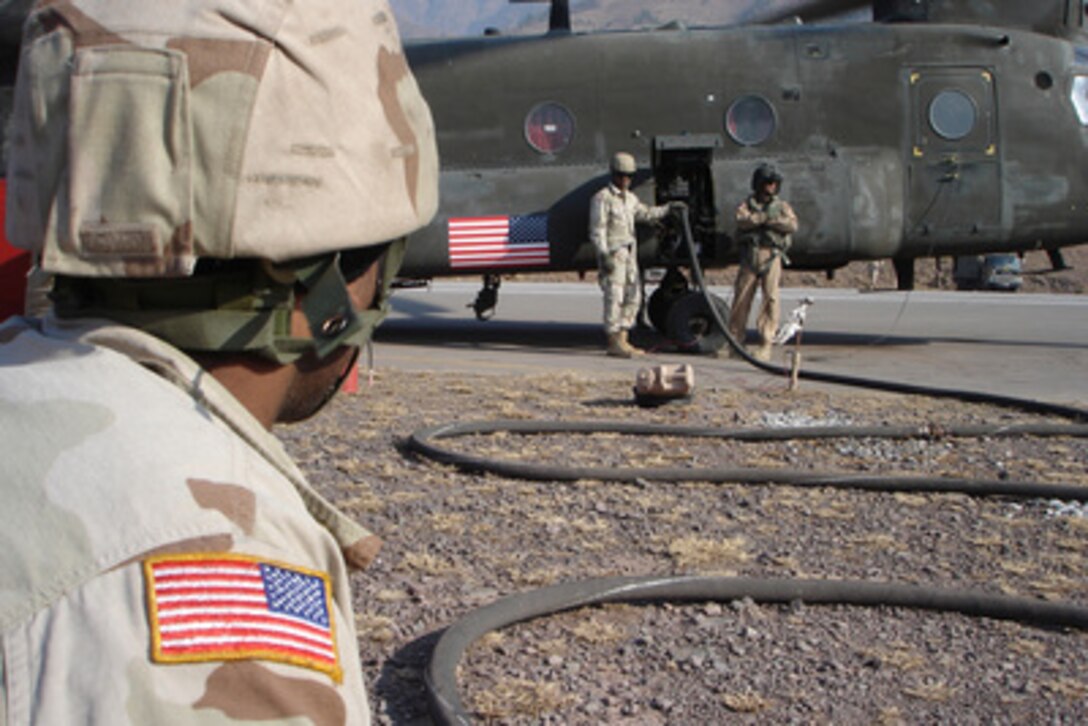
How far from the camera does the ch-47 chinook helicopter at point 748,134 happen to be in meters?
11.8

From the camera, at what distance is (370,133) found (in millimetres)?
1637

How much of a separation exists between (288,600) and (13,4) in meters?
3.56

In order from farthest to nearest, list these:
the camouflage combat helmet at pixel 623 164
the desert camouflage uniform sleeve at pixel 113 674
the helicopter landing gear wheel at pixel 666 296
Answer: the helicopter landing gear wheel at pixel 666 296, the camouflage combat helmet at pixel 623 164, the desert camouflage uniform sleeve at pixel 113 674

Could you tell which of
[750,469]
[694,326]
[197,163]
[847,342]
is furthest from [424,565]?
[847,342]

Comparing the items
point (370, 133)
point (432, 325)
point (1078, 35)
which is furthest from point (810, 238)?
point (370, 133)

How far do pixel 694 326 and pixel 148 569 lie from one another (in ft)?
35.9

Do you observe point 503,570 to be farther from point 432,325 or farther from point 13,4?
point 432,325

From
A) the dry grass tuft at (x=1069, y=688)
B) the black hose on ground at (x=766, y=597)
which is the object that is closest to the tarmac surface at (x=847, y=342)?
the black hose on ground at (x=766, y=597)

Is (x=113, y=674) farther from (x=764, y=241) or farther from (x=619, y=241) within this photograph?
(x=764, y=241)

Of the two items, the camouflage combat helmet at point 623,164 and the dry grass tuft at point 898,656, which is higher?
the camouflage combat helmet at point 623,164

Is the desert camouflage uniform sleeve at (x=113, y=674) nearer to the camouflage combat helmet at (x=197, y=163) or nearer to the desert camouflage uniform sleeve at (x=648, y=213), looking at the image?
the camouflage combat helmet at (x=197, y=163)

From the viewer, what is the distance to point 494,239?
11844 mm

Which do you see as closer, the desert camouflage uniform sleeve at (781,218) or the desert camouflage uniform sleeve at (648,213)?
the desert camouflage uniform sleeve at (781,218)

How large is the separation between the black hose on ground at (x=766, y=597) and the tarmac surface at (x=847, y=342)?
5381mm
